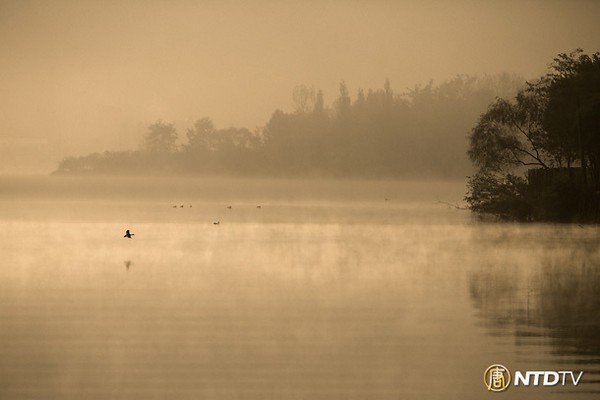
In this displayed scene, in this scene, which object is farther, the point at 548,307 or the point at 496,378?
the point at 548,307

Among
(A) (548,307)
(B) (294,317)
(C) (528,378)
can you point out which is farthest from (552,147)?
(C) (528,378)

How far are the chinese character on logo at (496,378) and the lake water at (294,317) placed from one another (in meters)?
0.18

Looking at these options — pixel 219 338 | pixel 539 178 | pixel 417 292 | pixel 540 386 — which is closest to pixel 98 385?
pixel 219 338

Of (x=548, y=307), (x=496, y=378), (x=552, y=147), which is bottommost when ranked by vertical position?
(x=496, y=378)

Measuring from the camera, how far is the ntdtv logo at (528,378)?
15836 millimetres

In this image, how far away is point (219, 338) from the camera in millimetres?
19516

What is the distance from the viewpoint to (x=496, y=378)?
16250mm

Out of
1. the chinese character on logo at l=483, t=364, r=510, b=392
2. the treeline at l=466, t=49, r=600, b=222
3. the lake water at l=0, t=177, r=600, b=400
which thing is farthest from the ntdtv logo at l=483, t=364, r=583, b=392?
the treeline at l=466, t=49, r=600, b=222

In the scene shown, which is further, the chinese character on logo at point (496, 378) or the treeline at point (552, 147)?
the treeline at point (552, 147)

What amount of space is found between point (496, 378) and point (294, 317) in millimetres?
6669

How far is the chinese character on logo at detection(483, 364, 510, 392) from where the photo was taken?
621 inches

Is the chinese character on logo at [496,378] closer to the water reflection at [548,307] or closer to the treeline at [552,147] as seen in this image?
the water reflection at [548,307]

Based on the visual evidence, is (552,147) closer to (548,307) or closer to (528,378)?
(548,307)

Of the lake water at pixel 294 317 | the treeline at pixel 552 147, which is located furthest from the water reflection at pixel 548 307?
the treeline at pixel 552 147
